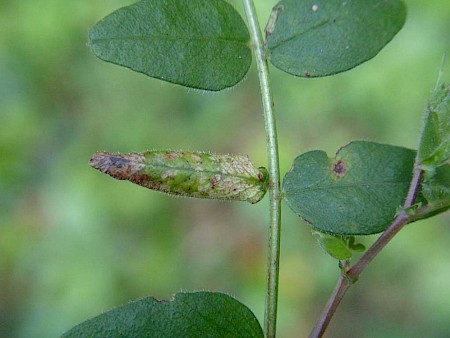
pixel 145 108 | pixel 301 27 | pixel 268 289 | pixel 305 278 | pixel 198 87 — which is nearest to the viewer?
pixel 268 289

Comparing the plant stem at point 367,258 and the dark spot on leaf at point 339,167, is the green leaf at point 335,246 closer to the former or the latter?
the plant stem at point 367,258

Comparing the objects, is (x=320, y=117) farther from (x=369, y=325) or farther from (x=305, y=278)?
(x=369, y=325)

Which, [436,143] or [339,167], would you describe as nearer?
[436,143]

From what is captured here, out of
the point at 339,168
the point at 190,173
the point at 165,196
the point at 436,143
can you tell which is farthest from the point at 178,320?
the point at 165,196

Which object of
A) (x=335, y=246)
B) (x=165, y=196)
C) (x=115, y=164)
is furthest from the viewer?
(x=165, y=196)

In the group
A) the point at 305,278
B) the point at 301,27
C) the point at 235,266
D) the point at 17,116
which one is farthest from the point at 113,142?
the point at 301,27

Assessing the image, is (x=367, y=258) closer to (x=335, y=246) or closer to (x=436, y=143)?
(x=335, y=246)
